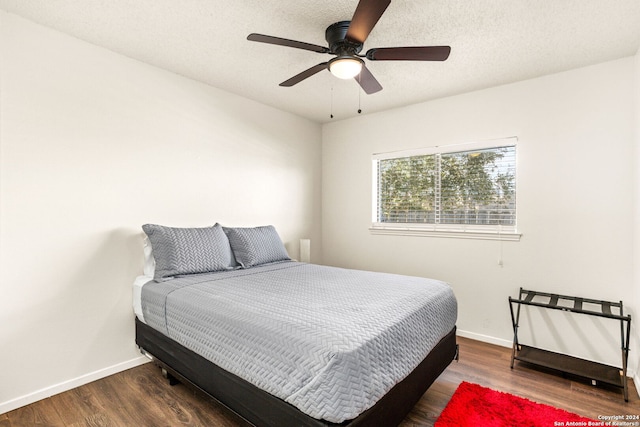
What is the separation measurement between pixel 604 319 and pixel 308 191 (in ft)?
10.6

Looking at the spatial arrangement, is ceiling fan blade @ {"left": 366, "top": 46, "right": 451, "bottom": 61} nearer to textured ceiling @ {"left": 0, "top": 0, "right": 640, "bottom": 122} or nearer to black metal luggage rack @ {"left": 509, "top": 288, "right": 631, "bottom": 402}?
textured ceiling @ {"left": 0, "top": 0, "right": 640, "bottom": 122}

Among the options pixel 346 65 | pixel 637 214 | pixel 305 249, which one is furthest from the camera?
pixel 305 249

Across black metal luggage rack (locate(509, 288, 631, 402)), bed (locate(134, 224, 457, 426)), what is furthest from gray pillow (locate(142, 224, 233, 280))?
black metal luggage rack (locate(509, 288, 631, 402))

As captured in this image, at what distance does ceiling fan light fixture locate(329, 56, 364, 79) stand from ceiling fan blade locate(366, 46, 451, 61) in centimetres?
10

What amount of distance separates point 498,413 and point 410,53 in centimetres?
227

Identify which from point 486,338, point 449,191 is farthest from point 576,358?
point 449,191

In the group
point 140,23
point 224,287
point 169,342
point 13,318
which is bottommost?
point 169,342

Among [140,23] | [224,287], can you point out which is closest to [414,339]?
[224,287]

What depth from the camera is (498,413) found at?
203cm

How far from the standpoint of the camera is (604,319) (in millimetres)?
2650

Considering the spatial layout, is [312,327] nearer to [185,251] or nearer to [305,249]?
[185,251]

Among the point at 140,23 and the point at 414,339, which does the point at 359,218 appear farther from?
the point at 140,23

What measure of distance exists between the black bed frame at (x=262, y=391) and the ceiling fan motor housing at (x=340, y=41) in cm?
195

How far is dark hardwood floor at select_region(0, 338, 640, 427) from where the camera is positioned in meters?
1.98
